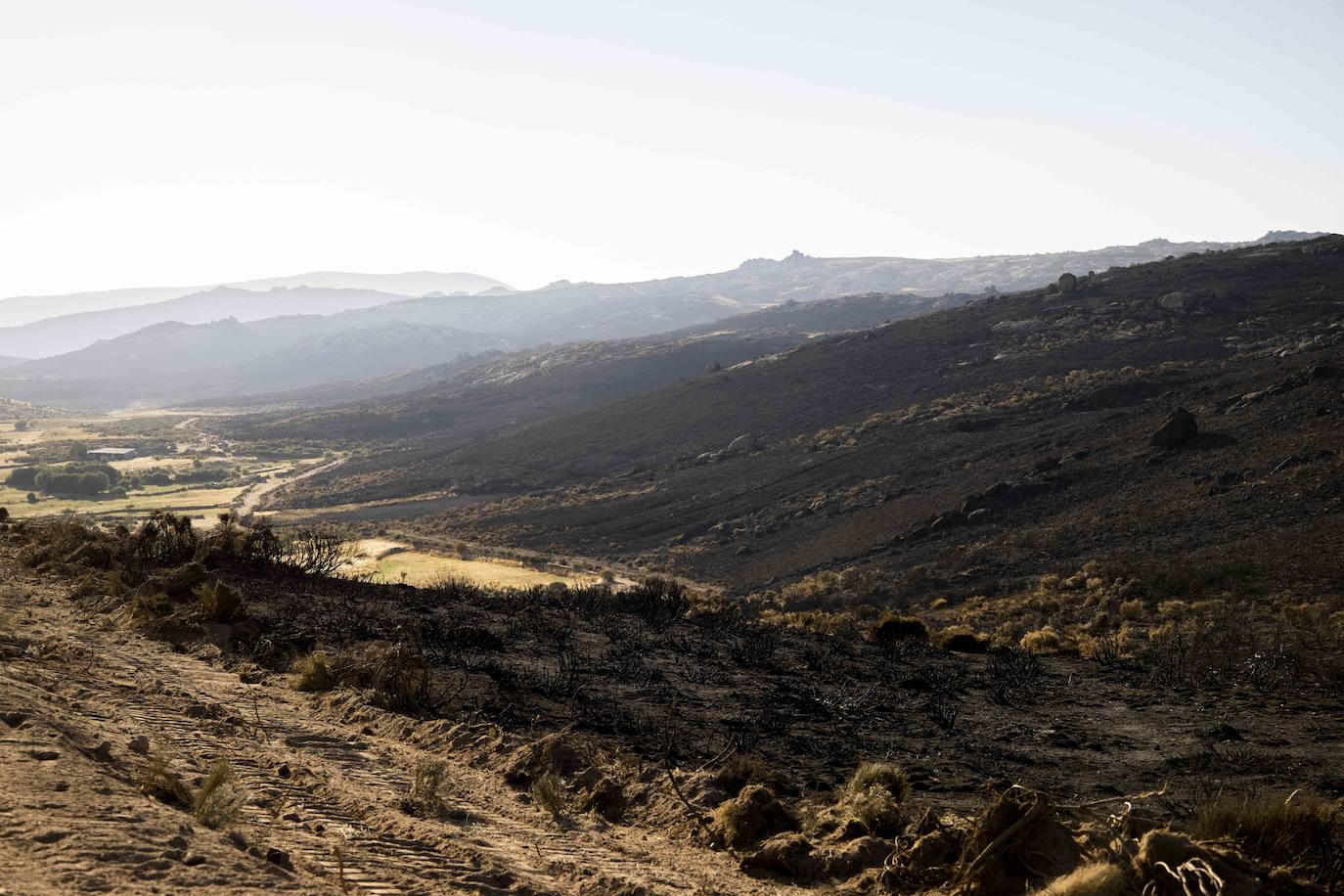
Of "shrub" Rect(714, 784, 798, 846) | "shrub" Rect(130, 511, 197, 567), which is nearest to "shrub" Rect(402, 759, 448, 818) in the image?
"shrub" Rect(714, 784, 798, 846)

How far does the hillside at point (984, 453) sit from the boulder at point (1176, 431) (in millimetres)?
619

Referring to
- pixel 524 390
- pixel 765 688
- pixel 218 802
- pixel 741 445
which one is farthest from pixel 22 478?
pixel 218 802

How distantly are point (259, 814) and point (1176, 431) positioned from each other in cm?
4264

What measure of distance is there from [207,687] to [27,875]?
6.15 metres

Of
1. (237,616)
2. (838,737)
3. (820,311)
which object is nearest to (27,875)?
(838,737)

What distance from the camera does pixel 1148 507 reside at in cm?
3506

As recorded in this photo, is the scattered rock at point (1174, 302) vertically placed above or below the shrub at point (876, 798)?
above

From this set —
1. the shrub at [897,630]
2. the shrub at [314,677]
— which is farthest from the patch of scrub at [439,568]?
the shrub at [314,677]

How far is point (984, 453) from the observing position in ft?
164

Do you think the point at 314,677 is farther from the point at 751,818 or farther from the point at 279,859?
the point at 751,818

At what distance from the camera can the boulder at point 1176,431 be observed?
40625 millimetres

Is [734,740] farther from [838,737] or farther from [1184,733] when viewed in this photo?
[1184,733]

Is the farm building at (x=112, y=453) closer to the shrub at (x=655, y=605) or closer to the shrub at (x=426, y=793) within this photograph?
the shrub at (x=655, y=605)

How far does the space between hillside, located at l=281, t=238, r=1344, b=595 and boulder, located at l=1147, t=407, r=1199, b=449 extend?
2.03 ft
